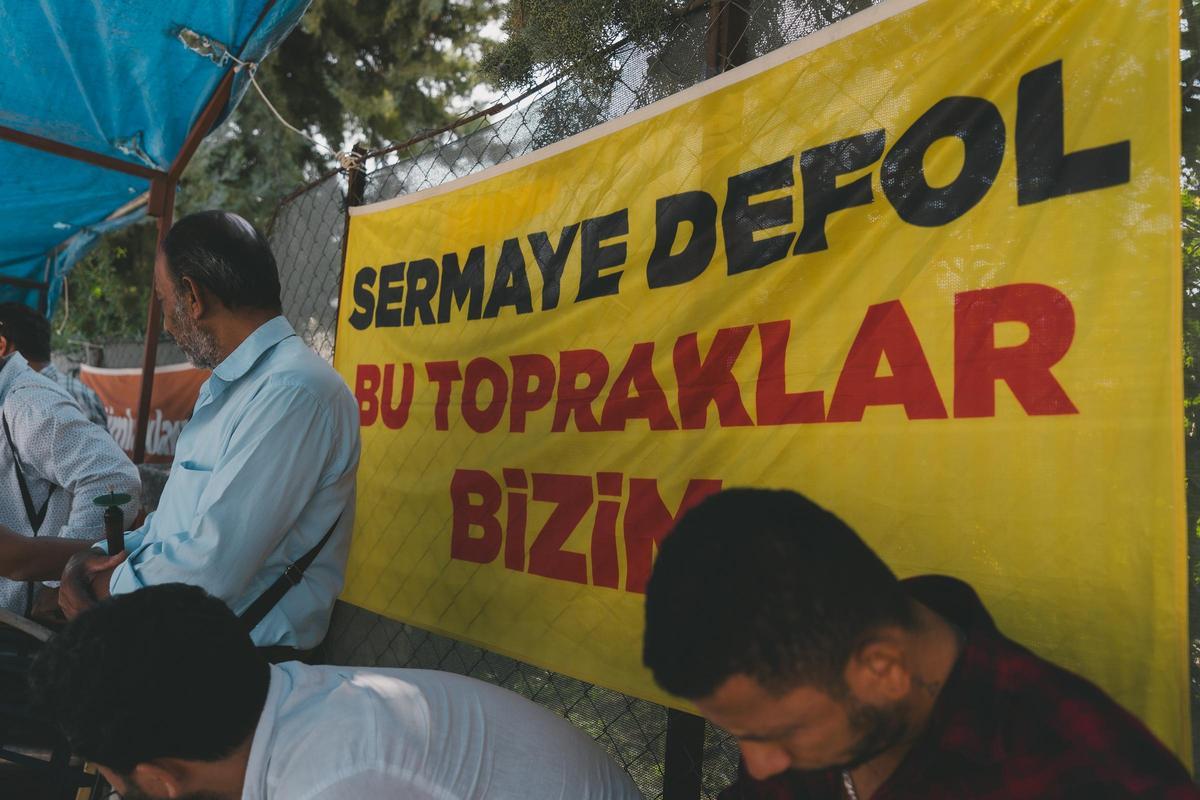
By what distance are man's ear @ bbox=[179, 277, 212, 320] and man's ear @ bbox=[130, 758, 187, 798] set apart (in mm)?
1215

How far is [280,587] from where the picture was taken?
77.9 inches

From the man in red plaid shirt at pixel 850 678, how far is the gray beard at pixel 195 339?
1532mm

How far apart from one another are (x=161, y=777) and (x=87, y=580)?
3.33 ft

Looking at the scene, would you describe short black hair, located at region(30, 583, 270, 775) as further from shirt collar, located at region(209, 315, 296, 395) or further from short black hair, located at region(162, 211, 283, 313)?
short black hair, located at region(162, 211, 283, 313)

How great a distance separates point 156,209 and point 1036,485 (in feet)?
12.5

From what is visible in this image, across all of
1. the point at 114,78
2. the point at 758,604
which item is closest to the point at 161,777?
the point at 758,604

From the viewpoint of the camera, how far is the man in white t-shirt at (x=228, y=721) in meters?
1.17

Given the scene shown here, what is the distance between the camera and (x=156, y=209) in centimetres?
393

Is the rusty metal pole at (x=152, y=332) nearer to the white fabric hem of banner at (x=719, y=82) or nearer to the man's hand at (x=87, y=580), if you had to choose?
the white fabric hem of banner at (x=719, y=82)

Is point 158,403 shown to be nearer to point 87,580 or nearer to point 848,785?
point 87,580

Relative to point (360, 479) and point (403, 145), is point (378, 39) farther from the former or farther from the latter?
point (360, 479)

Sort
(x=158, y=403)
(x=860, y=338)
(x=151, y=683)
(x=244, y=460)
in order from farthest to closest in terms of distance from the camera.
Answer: (x=158, y=403)
(x=244, y=460)
(x=860, y=338)
(x=151, y=683)

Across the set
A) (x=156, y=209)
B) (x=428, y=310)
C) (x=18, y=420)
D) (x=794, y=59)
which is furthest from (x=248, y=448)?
(x=156, y=209)

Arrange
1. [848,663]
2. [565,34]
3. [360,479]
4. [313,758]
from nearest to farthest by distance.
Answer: [848,663] → [313,758] → [565,34] → [360,479]
